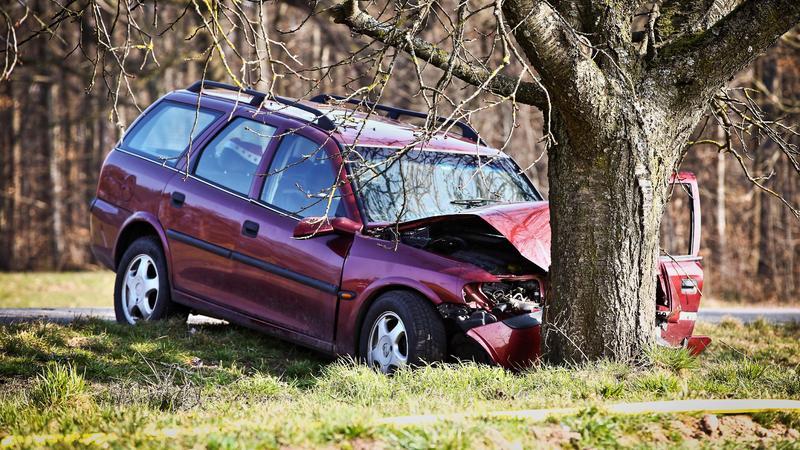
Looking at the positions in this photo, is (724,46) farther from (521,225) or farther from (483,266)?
(483,266)

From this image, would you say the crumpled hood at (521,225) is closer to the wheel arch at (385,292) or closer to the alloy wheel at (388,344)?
the wheel arch at (385,292)

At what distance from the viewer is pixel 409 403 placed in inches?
196

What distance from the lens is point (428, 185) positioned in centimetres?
748

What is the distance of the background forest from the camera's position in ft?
69.6

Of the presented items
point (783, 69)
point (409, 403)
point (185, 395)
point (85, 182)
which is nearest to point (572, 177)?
point (409, 403)

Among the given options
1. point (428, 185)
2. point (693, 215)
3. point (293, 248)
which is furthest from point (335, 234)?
point (693, 215)

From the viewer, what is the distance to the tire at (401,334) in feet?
20.7

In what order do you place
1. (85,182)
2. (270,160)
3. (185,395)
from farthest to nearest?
(85,182), (270,160), (185,395)

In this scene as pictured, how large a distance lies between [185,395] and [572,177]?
9.08 feet

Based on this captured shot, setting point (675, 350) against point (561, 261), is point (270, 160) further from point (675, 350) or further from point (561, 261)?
point (675, 350)

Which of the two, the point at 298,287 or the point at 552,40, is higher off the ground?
the point at 552,40

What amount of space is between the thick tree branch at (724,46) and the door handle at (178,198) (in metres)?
3.82

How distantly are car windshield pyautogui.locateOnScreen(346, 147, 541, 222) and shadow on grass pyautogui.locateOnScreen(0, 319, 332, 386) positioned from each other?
1.28m

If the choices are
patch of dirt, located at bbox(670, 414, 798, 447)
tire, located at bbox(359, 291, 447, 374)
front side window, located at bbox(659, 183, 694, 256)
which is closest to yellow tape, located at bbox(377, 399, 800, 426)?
patch of dirt, located at bbox(670, 414, 798, 447)
